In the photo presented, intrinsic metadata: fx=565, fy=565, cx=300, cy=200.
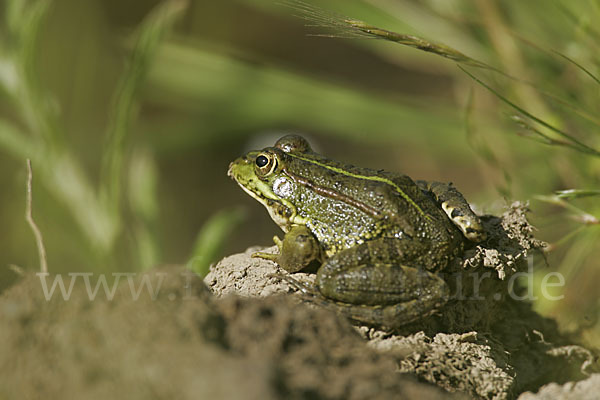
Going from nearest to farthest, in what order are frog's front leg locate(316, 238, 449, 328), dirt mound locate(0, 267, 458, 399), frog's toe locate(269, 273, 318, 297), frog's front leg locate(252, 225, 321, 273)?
dirt mound locate(0, 267, 458, 399) → frog's front leg locate(316, 238, 449, 328) → frog's toe locate(269, 273, 318, 297) → frog's front leg locate(252, 225, 321, 273)

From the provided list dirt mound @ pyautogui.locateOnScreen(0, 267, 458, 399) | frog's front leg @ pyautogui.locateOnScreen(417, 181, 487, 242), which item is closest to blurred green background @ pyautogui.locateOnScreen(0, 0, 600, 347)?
frog's front leg @ pyautogui.locateOnScreen(417, 181, 487, 242)

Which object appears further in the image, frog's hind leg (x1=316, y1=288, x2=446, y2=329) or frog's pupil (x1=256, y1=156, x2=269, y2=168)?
frog's pupil (x1=256, y1=156, x2=269, y2=168)

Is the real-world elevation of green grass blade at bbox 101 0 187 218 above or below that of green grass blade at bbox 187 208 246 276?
above

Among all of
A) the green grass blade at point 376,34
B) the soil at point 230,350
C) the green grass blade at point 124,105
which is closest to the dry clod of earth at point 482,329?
the soil at point 230,350

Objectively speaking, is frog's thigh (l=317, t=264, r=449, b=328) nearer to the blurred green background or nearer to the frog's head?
the frog's head

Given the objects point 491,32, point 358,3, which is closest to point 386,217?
point 491,32

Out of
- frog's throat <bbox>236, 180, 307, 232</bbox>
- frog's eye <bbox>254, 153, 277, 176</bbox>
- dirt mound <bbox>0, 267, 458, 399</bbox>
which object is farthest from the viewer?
frog's eye <bbox>254, 153, 277, 176</bbox>

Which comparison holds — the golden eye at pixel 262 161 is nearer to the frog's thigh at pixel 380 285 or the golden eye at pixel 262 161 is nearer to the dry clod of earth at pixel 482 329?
the dry clod of earth at pixel 482 329
